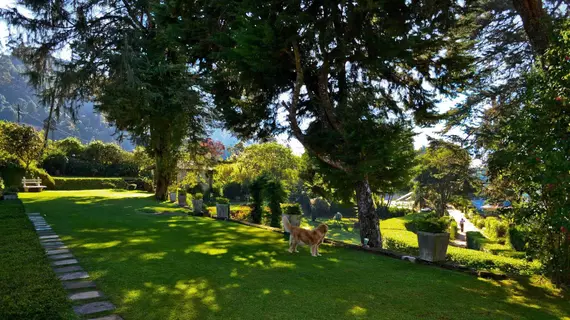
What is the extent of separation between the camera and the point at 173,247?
7004 millimetres

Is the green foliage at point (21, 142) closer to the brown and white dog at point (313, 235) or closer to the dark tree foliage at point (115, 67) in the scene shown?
the dark tree foliage at point (115, 67)

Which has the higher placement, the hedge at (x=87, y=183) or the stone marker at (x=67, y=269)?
the hedge at (x=87, y=183)

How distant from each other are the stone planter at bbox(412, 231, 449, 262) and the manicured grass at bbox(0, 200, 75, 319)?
6100 mm

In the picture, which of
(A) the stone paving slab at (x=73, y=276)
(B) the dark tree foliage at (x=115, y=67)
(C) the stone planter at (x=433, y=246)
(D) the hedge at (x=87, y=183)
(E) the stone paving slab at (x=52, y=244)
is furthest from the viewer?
(D) the hedge at (x=87, y=183)

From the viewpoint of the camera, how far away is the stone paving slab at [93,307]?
342cm

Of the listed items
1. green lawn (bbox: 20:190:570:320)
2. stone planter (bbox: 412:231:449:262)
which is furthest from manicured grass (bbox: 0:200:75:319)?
stone planter (bbox: 412:231:449:262)

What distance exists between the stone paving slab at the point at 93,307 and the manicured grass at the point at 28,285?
0.08m

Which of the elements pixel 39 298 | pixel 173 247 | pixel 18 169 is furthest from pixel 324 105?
pixel 18 169

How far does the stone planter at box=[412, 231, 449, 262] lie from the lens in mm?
6840

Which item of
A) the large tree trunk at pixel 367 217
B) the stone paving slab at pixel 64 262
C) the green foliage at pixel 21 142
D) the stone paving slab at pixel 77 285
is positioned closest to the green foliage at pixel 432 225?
the large tree trunk at pixel 367 217

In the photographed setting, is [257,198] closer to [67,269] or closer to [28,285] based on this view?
[67,269]

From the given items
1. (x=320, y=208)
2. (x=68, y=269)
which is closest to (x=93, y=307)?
(x=68, y=269)

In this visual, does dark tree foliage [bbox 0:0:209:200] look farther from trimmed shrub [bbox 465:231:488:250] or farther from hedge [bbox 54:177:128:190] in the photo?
hedge [bbox 54:177:128:190]

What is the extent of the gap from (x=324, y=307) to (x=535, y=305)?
2.96 m
